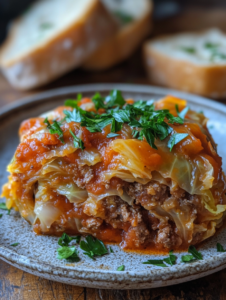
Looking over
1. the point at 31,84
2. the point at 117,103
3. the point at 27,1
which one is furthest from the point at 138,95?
the point at 27,1

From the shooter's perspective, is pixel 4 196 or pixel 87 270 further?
pixel 4 196

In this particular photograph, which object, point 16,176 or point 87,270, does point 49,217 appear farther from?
point 87,270

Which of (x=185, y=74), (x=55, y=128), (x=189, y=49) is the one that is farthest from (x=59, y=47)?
(x=55, y=128)

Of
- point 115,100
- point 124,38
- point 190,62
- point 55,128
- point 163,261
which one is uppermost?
point 124,38

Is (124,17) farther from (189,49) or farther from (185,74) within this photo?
(185,74)

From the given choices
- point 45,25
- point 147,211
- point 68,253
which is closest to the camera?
point 68,253

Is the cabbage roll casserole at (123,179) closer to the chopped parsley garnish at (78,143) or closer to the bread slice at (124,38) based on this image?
the chopped parsley garnish at (78,143)

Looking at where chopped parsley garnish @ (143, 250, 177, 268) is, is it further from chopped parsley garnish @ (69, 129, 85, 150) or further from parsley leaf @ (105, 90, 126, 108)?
parsley leaf @ (105, 90, 126, 108)
